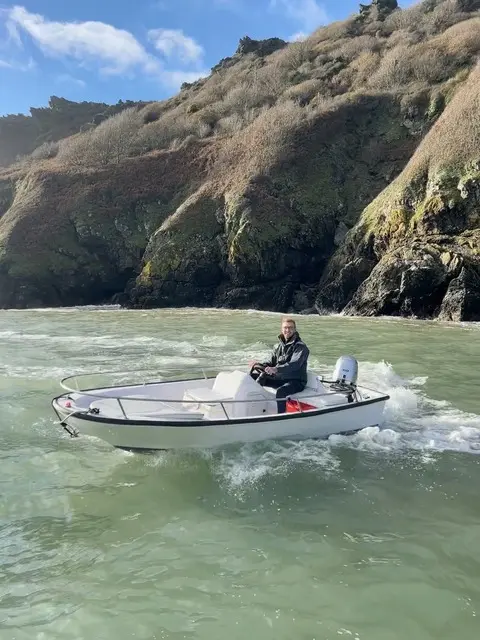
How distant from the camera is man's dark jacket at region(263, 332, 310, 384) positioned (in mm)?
11211

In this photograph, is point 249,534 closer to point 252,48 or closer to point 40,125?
point 252,48

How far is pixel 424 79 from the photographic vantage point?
204 feet

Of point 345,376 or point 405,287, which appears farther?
point 405,287

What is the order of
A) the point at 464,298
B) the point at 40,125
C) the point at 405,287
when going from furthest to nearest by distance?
the point at 40,125
the point at 405,287
the point at 464,298

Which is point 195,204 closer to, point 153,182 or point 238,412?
point 153,182

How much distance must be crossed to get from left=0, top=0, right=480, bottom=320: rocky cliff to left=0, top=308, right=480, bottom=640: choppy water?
77.3 ft

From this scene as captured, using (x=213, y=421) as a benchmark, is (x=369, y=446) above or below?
below

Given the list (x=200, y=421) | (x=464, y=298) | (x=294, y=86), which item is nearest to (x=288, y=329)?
(x=200, y=421)

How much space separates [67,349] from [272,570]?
17.4 meters

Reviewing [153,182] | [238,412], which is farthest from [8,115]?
[238,412]

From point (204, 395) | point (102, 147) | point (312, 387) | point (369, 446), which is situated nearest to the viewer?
point (369, 446)

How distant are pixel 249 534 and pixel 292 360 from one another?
4699 mm

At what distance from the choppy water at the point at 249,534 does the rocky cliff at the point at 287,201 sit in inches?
928

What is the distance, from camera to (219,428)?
9.66 m
